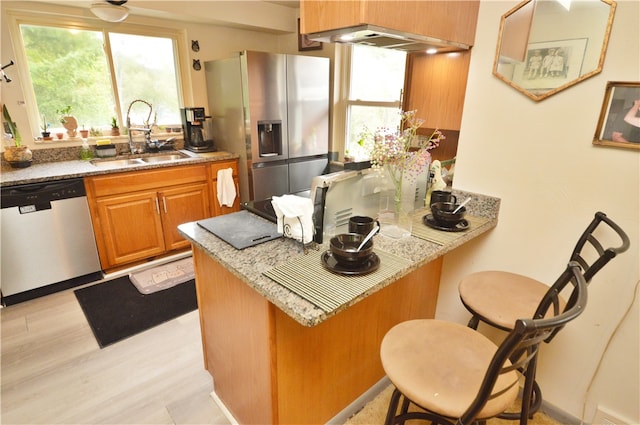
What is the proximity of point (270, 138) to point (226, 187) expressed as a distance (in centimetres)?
64

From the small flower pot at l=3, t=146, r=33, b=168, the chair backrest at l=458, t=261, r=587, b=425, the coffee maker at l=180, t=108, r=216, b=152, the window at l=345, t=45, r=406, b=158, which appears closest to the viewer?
the chair backrest at l=458, t=261, r=587, b=425

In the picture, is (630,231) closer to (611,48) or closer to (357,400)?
(611,48)

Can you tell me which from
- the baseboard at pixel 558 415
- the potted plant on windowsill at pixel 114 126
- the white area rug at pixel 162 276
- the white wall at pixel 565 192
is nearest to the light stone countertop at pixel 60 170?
the potted plant on windowsill at pixel 114 126

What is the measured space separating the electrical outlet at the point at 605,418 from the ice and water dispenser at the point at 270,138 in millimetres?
2866

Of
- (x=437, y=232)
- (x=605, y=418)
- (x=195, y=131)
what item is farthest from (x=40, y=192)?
(x=605, y=418)

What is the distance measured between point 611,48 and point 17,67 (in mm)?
3790

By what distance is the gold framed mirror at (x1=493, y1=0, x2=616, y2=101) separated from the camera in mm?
1257

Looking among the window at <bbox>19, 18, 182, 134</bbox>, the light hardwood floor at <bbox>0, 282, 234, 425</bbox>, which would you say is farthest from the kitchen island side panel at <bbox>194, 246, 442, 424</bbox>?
the window at <bbox>19, 18, 182, 134</bbox>

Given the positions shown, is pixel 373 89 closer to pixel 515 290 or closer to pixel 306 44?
pixel 306 44

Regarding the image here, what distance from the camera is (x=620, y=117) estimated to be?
1259mm

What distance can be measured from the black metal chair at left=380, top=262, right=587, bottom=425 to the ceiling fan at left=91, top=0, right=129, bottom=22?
2568 mm

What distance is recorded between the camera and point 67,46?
115 inches

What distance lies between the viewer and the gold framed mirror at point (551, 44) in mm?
1257

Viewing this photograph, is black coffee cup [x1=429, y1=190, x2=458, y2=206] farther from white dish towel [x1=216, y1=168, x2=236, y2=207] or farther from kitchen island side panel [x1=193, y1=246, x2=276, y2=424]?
white dish towel [x1=216, y1=168, x2=236, y2=207]
